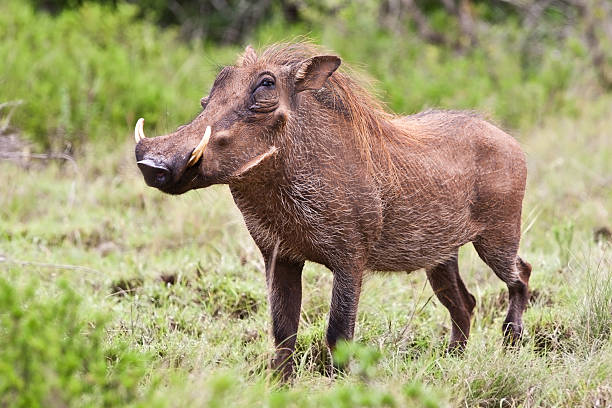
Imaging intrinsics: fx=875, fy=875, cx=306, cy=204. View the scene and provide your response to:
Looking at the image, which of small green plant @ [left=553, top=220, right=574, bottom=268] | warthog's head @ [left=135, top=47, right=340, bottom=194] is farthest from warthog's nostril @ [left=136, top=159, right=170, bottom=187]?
small green plant @ [left=553, top=220, right=574, bottom=268]

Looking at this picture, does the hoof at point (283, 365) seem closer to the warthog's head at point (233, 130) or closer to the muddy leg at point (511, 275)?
the warthog's head at point (233, 130)

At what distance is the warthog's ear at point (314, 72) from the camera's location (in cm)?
314

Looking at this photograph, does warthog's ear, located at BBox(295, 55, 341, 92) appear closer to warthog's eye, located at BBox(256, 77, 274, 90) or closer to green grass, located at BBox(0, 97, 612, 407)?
warthog's eye, located at BBox(256, 77, 274, 90)

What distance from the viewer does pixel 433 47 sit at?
9852 mm

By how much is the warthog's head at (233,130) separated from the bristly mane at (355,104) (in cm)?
8

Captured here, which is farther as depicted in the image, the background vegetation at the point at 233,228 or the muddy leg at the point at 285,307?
the muddy leg at the point at 285,307

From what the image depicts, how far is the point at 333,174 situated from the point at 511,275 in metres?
1.23

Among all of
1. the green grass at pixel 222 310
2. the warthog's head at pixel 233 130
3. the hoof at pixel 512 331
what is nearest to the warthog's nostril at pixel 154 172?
the warthog's head at pixel 233 130

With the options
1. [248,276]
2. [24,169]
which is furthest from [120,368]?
[24,169]

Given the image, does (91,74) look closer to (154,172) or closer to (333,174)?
(333,174)

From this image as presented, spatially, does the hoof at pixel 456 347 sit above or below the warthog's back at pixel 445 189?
below

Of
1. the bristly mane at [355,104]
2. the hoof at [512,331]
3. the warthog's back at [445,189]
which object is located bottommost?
the hoof at [512,331]

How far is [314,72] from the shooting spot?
3.17m

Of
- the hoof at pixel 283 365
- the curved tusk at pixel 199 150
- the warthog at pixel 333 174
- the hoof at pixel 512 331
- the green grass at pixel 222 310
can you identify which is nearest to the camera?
the green grass at pixel 222 310
